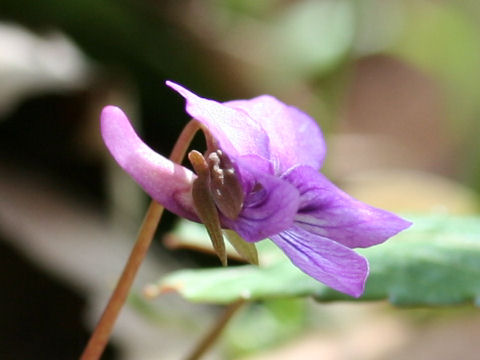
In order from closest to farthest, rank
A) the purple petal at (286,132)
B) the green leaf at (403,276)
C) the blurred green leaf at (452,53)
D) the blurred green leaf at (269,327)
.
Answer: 1. the purple petal at (286,132)
2. the green leaf at (403,276)
3. the blurred green leaf at (269,327)
4. the blurred green leaf at (452,53)

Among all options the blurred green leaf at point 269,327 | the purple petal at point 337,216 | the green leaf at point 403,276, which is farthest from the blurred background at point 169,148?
the purple petal at point 337,216

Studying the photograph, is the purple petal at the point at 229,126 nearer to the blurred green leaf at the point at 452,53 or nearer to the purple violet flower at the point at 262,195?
the purple violet flower at the point at 262,195

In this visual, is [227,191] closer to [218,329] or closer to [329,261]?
[329,261]

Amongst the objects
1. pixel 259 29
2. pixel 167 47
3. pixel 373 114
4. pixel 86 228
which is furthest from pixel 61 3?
pixel 373 114

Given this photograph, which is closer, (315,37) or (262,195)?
(262,195)

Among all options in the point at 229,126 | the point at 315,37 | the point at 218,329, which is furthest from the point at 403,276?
the point at 315,37
